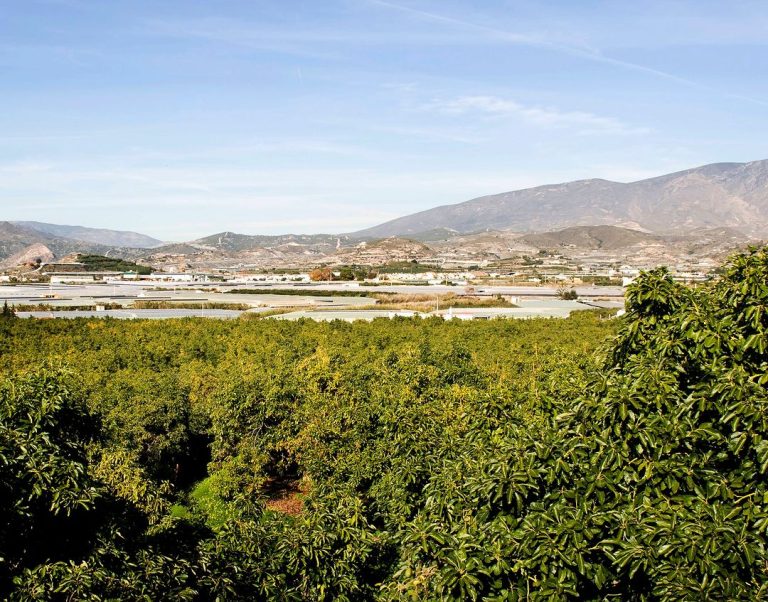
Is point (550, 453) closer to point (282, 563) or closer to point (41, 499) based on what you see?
point (282, 563)

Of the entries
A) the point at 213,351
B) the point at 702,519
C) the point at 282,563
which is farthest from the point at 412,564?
the point at 213,351

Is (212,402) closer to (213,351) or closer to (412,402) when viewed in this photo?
(412,402)

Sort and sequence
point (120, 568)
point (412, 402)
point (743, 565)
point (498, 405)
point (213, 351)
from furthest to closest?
point (213, 351), point (412, 402), point (498, 405), point (120, 568), point (743, 565)

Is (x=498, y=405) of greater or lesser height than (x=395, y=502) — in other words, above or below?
above

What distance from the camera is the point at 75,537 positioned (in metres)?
10.0

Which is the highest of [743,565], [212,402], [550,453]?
[550,453]

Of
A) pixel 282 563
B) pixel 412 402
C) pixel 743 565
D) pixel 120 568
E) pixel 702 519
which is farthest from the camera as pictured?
pixel 412 402

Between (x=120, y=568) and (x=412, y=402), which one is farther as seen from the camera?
(x=412, y=402)

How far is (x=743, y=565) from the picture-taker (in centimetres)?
700

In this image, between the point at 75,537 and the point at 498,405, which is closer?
the point at 75,537

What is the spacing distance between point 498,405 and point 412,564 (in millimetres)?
4884

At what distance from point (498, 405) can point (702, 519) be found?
250 inches

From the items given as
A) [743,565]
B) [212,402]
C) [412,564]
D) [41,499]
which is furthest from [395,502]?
[212,402]

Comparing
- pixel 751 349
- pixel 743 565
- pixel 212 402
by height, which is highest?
pixel 751 349
